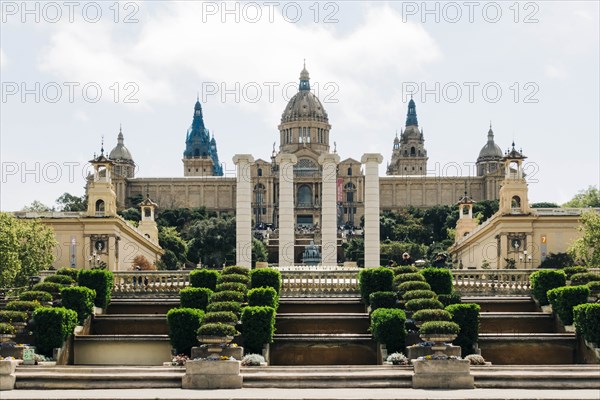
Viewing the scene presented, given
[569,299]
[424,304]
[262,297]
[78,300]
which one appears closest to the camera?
[424,304]

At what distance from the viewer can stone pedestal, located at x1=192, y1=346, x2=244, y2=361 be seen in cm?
3142

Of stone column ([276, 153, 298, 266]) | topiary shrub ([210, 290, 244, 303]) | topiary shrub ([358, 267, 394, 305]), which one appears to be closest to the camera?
topiary shrub ([210, 290, 244, 303])

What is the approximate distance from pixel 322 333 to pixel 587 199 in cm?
12672

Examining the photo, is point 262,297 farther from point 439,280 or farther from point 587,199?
point 587,199

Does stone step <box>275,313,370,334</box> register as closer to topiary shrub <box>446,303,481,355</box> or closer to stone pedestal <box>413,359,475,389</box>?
topiary shrub <box>446,303,481,355</box>

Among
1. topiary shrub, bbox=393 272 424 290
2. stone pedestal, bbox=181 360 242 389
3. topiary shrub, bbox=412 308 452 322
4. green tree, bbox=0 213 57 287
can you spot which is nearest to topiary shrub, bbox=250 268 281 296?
topiary shrub, bbox=393 272 424 290

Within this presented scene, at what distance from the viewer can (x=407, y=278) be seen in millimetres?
40469

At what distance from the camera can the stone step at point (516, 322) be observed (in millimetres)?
38469

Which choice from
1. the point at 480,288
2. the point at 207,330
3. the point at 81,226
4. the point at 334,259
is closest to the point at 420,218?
the point at 81,226

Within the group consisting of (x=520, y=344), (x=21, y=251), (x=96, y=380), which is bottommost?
(x=96, y=380)

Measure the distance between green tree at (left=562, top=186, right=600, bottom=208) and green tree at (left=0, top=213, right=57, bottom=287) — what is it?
321ft

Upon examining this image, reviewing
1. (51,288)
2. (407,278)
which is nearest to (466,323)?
(407,278)

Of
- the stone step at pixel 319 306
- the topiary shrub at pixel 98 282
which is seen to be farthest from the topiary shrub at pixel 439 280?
the topiary shrub at pixel 98 282

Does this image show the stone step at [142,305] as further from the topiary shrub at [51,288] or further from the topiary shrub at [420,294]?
the topiary shrub at [420,294]
